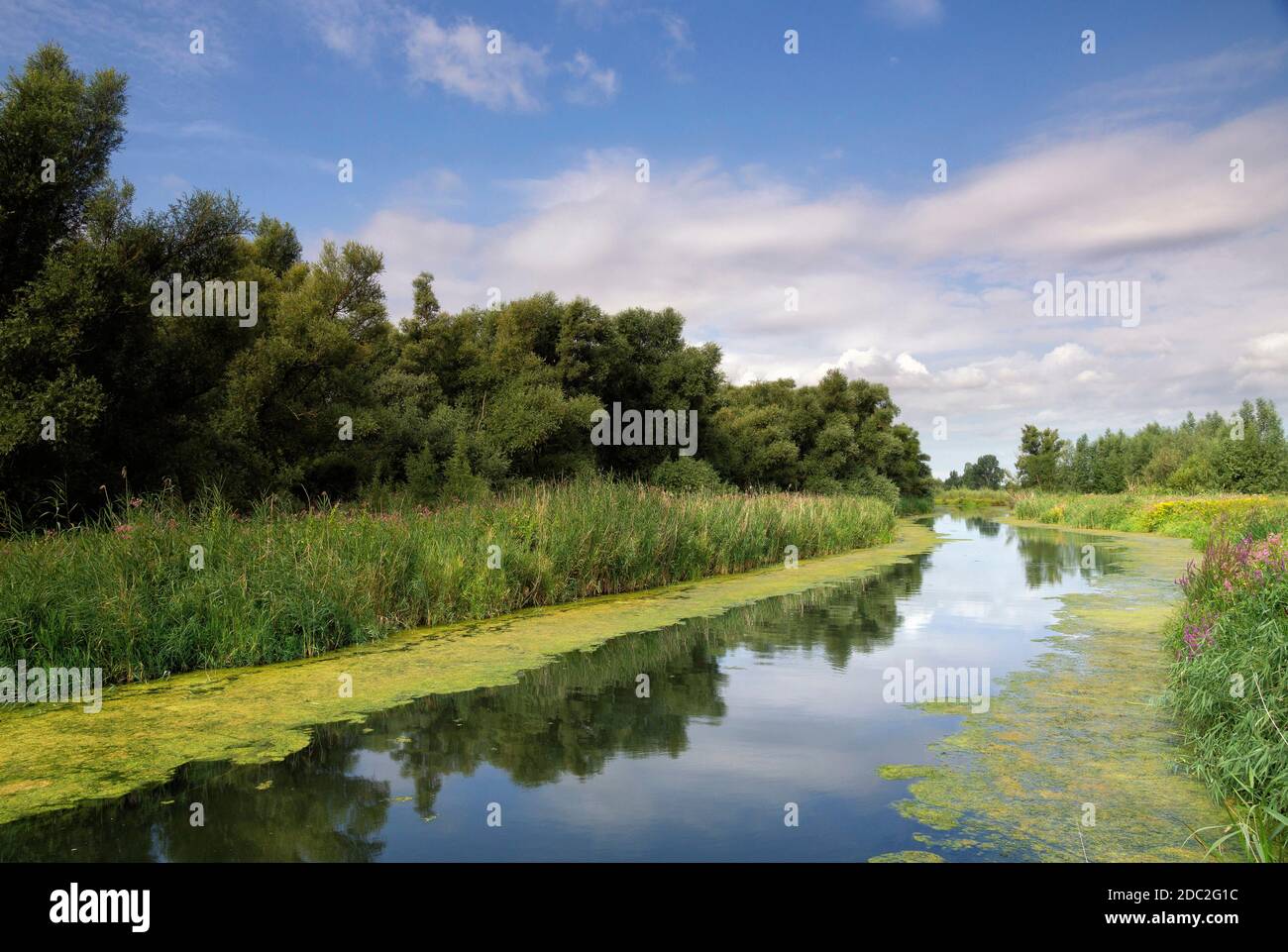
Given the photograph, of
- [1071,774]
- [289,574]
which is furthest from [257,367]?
[1071,774]

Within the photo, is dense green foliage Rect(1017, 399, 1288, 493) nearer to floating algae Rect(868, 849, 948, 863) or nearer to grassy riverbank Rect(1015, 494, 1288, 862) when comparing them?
grassy riverbank Rect(1015, 494, 1288, 862)

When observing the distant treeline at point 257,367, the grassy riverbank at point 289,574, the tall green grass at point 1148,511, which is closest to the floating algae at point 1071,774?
the grassy riverbank at point 289,574

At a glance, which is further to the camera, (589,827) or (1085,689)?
(1085,689)

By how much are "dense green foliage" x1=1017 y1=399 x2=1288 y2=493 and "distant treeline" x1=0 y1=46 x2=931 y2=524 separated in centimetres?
2500

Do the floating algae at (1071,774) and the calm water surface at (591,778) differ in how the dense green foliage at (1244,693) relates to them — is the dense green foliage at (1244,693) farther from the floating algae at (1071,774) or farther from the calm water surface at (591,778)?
the calm water surface at (591,778)

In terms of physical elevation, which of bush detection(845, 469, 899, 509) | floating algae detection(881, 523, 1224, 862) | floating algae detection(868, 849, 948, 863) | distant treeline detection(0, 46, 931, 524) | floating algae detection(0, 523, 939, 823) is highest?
distant treeline detection(0, 46, 931, 524)

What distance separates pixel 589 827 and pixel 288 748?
2.48m

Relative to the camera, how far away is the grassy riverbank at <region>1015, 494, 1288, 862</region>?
13.3ft

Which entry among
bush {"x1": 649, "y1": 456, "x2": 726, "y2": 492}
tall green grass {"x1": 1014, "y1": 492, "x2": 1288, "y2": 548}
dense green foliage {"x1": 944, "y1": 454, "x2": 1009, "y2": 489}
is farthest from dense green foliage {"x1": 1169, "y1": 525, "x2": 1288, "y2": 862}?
dense green foliage {"x1": 944, "y1": 454, "x2": 1009, "y2": 489}

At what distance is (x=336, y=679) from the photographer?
7188 mm

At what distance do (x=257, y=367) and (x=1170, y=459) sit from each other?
60.4m

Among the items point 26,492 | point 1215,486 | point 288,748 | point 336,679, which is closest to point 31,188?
point 26,492

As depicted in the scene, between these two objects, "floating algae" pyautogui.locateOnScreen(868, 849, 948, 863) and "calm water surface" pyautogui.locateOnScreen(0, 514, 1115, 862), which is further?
"calm water surface" pyautogui.locateOnScreen(0, 514, 1115, 862)
